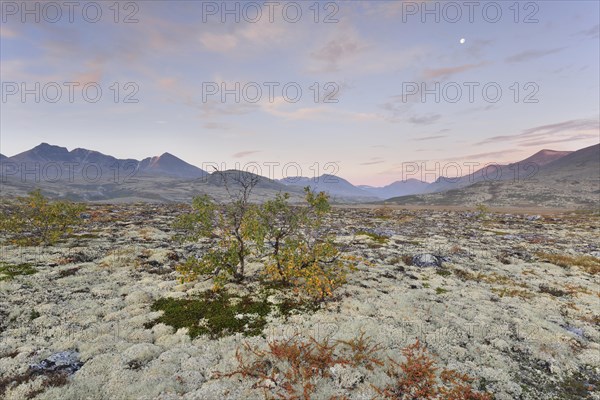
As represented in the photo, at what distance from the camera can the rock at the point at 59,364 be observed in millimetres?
8844

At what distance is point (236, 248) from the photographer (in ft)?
51.3

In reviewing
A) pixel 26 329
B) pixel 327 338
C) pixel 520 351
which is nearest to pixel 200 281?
pixel 26 329

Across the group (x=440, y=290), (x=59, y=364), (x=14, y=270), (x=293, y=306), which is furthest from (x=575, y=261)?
(x=14, y=270)

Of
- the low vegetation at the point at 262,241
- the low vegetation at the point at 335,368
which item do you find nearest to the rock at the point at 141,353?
the low vegetation at the point at 335,368

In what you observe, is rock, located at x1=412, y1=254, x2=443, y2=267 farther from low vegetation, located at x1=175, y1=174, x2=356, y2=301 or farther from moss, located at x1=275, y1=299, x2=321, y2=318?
moss, located at x1=275, y1=299, x2=321, y2=318

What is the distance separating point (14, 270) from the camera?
55.4ft

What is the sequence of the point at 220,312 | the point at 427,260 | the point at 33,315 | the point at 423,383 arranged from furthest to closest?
the point at 427,260 → the point at 220,312 → the point at 33,315 → the point at 423,383

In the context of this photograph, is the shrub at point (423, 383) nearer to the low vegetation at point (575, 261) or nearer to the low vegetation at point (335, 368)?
the low vegetation at point (335, 368)

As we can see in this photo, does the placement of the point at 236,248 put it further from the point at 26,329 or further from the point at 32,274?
the point at 32,274

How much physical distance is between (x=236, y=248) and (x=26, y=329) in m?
8.43

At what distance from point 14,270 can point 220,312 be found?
13226mm

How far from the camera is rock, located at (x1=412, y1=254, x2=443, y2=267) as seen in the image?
2191 centimetres

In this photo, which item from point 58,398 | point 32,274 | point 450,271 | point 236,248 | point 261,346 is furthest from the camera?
point 450,271

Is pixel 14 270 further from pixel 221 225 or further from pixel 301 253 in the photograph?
pixel 301 253
